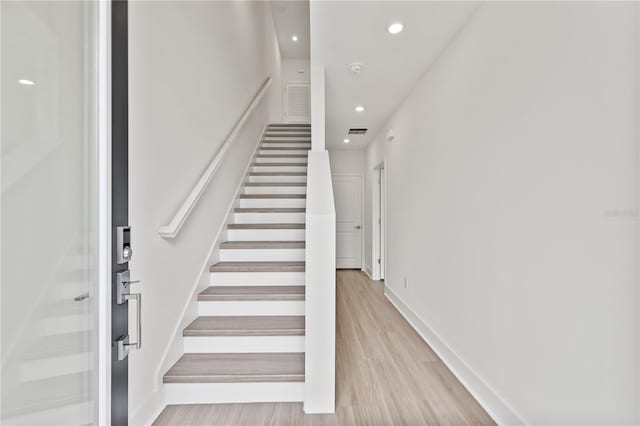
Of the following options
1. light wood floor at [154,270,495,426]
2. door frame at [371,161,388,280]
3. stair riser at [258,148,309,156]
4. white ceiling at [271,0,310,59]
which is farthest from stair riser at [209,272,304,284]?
white ceiling at [271,0,310,59]

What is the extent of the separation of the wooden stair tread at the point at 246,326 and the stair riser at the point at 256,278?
325 millimetres

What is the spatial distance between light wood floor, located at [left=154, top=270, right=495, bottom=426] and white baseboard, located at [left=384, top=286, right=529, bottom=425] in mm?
42

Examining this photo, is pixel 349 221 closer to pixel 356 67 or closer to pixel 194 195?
pixel 356 67

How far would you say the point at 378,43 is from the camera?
7.55 ft

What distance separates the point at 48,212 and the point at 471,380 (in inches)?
90.1

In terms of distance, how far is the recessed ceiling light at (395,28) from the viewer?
205 cm

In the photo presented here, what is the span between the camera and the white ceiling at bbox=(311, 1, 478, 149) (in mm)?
1924

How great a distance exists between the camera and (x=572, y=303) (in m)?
1.19

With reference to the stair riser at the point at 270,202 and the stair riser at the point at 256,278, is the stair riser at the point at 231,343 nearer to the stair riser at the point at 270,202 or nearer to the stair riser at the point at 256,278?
the stair riser at the point at 256,278

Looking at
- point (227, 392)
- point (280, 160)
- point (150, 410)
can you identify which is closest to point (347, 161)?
point (280, 160)

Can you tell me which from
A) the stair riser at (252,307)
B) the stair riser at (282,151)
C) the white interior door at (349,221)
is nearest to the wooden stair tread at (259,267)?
the stair riser at (252,307)

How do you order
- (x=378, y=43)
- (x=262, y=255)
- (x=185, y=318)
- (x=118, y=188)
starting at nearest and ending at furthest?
(x=118, y=188) → (x=185, y=318) → (x=378, y=43) → (x=262, y=255)

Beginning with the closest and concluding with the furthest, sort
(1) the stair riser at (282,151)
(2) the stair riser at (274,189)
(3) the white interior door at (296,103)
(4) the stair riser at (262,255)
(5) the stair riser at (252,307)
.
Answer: (5) the stair riser at (252,307) → (4) the stair riser at (262,255) → (2) the stair riser at (274,189) → (1) the stair riser at (282,151) → (3) the white interior door at (296,103)

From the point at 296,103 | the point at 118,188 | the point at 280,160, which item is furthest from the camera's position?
the point at 296,103
